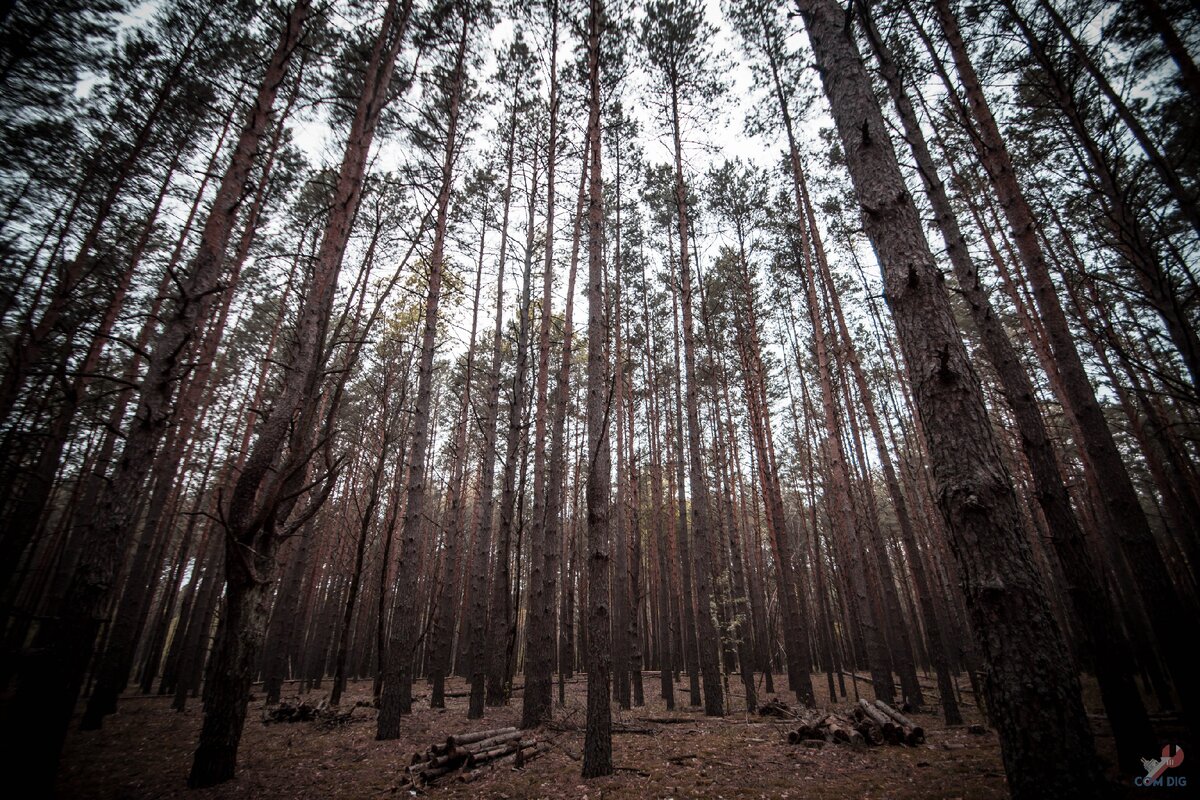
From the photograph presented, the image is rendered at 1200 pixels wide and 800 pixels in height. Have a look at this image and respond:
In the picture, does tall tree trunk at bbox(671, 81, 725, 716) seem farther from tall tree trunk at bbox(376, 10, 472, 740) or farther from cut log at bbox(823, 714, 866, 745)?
tall tree trunk at bbox(376, 10, 472, 740)

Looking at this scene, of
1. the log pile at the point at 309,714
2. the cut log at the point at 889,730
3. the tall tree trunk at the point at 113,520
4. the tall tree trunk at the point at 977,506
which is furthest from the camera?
the log pile at the point at 309,714

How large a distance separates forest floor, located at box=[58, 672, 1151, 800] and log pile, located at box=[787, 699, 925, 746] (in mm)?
185

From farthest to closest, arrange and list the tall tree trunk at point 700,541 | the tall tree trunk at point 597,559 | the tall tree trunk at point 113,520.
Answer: the tall tree trunk at point 700,541 → the tall tree trunk at point 597,559 → the tall tree trunk at point 113,520

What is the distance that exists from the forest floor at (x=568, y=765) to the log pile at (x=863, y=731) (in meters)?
0.19

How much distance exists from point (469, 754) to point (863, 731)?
5.97 metres

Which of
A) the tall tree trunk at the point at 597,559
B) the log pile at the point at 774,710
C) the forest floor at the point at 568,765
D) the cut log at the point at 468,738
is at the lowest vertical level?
the log pile at the point at 774,710

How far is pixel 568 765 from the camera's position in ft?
17.6

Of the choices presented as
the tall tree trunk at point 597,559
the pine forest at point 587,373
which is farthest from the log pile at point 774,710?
the tall tree trunk at point 597,559

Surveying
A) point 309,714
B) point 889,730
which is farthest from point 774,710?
point 309,714

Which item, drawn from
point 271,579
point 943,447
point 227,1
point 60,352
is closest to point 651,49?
point 227,1

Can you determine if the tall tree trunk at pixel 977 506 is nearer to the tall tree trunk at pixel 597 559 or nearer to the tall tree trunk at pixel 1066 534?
the tall tree trunk at pixel 1066 534

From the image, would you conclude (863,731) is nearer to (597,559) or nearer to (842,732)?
(842,732)

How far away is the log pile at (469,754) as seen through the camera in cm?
508

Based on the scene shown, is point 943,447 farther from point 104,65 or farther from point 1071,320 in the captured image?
point 1071,320
